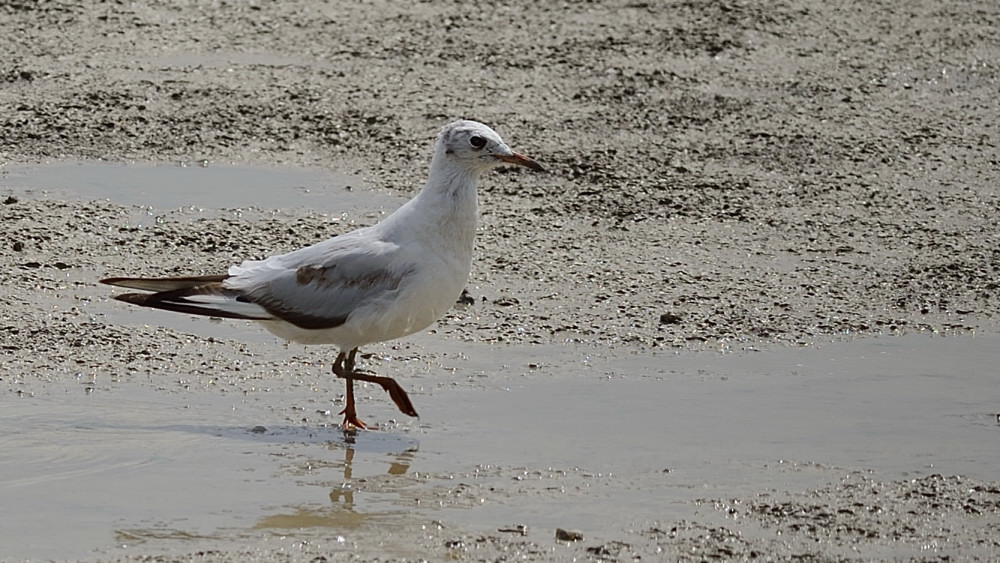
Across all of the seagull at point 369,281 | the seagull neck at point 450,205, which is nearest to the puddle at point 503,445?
the seagull at point 369,281

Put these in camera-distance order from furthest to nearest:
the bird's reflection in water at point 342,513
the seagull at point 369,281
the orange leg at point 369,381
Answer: the seagull at point 369,281 → the orange leg at point 369,381 → the bird's reflection in water at point 342,513

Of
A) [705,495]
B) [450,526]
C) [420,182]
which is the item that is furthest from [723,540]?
[420,182]

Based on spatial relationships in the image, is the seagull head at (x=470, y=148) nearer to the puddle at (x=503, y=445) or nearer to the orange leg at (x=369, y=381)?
the puddle at (x=503, y=445)

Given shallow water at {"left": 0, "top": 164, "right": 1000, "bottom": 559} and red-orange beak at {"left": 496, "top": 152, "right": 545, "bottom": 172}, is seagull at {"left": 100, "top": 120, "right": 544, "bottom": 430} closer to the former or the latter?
red-orange beak at {"left": 496, "top": 152, "right": 545, "bottom": 172}

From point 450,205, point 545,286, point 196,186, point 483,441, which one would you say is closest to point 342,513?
point 483,441

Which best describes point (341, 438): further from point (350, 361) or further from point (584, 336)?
point (584, 336)

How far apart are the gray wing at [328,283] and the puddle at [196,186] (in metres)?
2.28

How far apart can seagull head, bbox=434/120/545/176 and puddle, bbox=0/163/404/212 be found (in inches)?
89.2

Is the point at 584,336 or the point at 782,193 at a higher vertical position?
the point at 782,193

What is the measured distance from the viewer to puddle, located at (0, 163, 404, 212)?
9.07 m

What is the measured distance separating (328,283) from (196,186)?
2.89 meters

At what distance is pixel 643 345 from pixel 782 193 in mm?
2605

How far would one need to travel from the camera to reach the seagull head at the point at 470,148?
6.91 metres

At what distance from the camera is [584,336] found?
24.9ft
